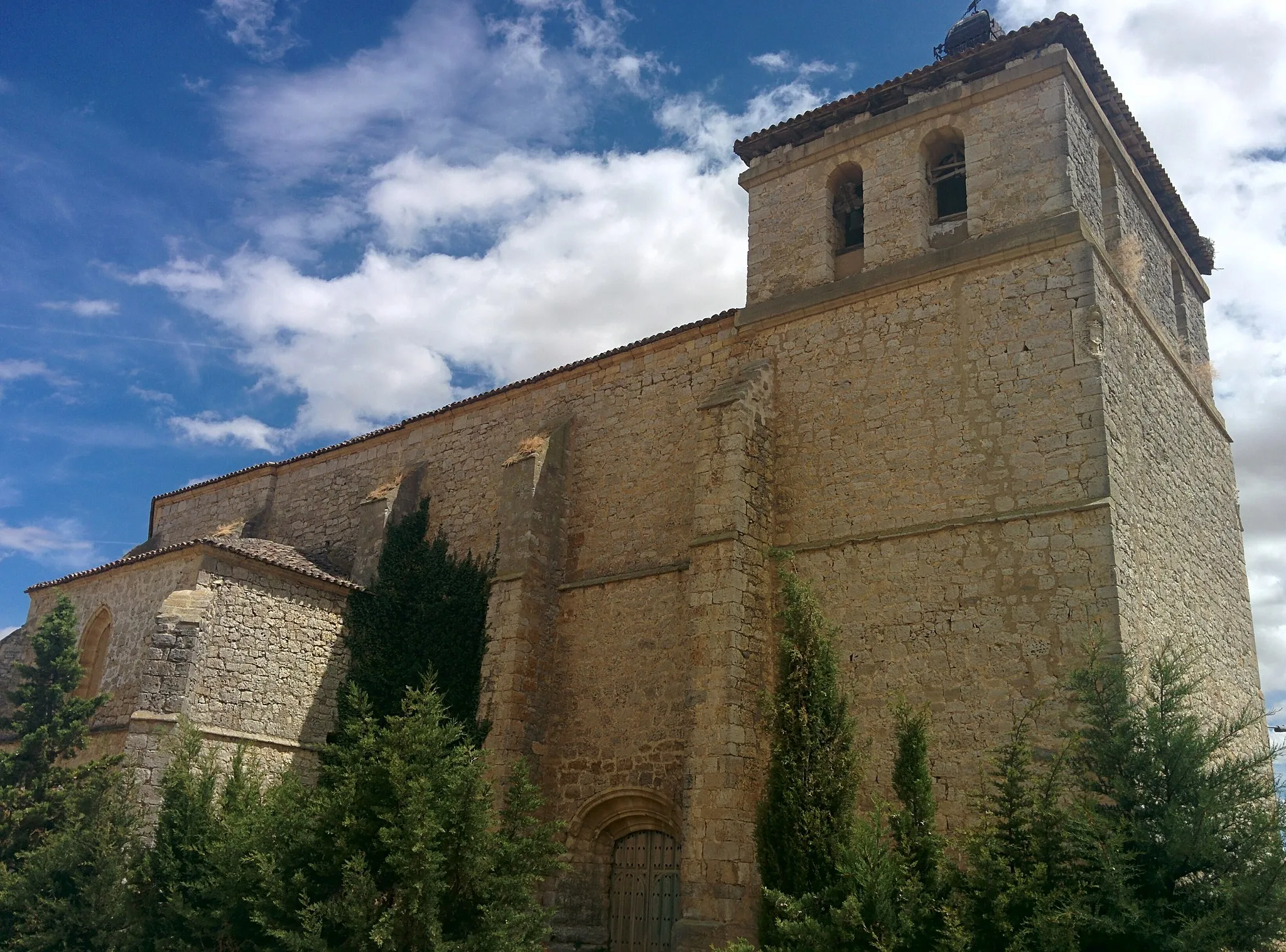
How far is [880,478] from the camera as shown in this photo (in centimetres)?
1367

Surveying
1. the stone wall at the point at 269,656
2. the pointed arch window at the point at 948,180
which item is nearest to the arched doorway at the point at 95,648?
the stone wall at the point at 269,656

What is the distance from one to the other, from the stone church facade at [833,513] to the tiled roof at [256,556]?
91 mm

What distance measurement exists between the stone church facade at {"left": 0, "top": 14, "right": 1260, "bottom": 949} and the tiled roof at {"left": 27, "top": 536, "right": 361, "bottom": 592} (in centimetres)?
9

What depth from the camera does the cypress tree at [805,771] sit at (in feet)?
36.1

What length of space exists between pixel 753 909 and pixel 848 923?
10.1ft

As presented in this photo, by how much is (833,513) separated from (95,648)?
1327 cm

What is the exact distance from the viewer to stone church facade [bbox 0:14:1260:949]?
12.3 m

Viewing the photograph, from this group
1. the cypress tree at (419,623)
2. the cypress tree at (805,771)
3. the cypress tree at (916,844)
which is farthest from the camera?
the cypress tree at (419,623)

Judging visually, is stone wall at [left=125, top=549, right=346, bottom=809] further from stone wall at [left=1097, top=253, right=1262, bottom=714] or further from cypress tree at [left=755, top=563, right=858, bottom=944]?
stone wall at [left=1097, top=253, right=1262, bottom=714]

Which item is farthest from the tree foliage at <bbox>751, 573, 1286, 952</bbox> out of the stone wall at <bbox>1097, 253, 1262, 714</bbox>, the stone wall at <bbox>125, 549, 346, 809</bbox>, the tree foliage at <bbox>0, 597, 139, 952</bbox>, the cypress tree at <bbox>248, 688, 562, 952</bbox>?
the stone wall at <bbox>125, 549, 346, 809</bbox>

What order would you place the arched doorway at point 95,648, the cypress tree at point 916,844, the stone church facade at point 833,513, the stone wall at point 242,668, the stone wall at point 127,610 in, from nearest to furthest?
→ the cypress tree at point 916,844, the stone church facade at point 833,513, the stone wall at point 242,668, the stone wall at point 127,610, the arched doorway at point 95,648

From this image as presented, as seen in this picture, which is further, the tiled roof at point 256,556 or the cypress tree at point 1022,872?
the tiled roof at point 256,556

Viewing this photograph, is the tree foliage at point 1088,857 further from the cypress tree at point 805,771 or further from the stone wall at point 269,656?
the stone wall at point 269,656

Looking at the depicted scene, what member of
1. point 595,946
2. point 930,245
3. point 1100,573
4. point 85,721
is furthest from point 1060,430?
point 85,721
